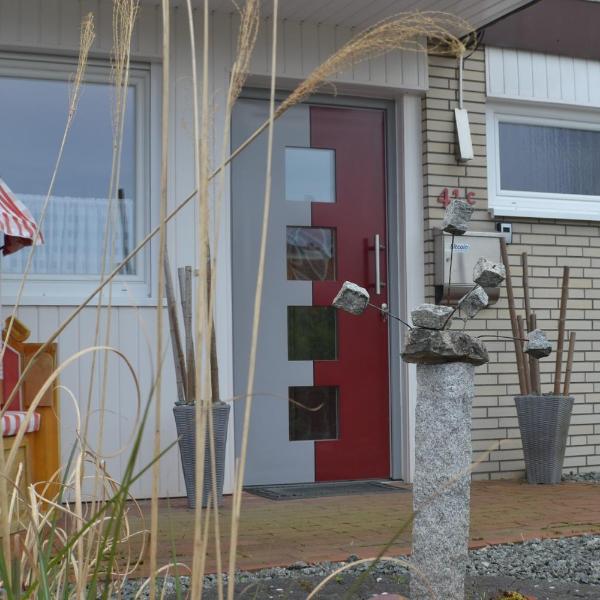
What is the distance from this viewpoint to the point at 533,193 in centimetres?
568

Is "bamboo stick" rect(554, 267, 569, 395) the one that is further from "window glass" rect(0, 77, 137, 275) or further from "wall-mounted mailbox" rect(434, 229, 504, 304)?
"window glass" rect(0, 77, 137, 275)

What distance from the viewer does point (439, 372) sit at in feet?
7.34

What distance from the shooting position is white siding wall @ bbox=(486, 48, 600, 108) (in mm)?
5527

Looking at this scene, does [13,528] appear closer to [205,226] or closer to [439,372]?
[205,226]

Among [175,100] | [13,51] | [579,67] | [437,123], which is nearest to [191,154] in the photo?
[175,100]

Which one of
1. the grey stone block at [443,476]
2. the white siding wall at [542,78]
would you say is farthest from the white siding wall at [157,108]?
the grey stone block at [443,476]

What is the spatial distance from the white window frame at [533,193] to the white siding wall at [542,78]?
0.29 ft

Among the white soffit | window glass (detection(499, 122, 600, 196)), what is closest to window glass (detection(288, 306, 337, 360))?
window glass (detection(499, 122, 600, 196))

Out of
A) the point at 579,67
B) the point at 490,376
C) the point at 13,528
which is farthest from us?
the point at 579,67

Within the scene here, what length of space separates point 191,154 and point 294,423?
149cm

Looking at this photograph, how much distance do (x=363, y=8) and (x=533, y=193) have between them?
1.61 m

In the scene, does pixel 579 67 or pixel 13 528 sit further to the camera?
pixel 579 67

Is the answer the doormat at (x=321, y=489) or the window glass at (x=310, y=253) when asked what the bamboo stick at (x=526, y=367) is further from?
the window glass at (x=310, y=253)

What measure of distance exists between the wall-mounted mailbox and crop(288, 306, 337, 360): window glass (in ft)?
2.02
